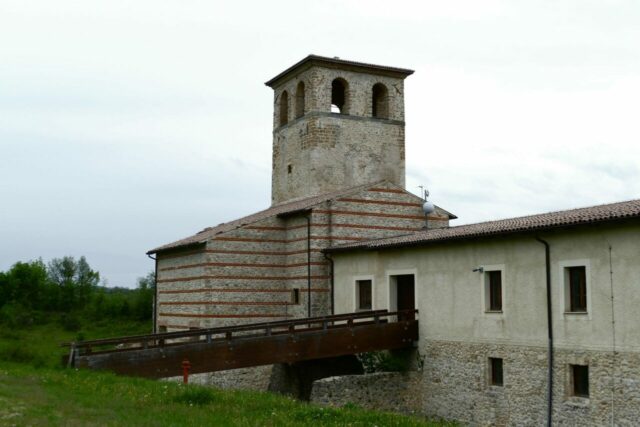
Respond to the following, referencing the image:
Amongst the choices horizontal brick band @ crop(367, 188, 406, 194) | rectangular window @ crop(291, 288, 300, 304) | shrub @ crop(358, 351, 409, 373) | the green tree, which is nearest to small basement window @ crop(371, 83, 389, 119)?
horizontal brick band @ crop(367, 188, 406, 194)

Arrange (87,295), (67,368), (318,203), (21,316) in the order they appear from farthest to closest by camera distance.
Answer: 1. (87,295)
2. (21,316)
3. (318,203)
4. (67,368)

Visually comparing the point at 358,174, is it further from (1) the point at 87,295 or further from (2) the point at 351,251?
(1) the point at 87,295

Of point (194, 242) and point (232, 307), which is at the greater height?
point (194, 242)

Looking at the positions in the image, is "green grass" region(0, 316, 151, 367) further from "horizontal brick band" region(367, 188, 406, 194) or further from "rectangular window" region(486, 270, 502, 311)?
"rectangular window" region(486, 270, 502, 311)

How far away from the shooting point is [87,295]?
7238 centimetres

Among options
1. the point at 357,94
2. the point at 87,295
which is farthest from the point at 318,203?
the point at 87,295

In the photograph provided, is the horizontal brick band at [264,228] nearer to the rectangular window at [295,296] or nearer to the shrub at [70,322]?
the rectangular window at [295,296]

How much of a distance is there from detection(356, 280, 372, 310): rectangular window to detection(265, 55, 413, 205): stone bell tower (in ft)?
21.8

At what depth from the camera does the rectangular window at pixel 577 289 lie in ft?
56.5

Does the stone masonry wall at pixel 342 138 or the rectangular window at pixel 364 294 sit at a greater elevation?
the stone masonry wall at pixel 342 138

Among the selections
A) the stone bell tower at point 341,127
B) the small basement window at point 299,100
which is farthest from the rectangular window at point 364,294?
the small basement window at point 299,100

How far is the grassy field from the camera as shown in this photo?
11719 millimetres

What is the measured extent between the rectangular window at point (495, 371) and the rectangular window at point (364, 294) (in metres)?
5.89

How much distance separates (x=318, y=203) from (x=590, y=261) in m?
11.3
